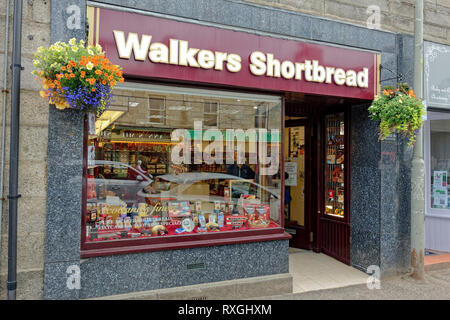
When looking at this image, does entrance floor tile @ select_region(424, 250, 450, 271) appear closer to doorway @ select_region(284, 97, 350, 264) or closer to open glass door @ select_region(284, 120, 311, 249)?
doorway @ select_region(284, 97, 350, 264)

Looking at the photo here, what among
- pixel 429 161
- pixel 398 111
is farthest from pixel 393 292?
pixel 429 161

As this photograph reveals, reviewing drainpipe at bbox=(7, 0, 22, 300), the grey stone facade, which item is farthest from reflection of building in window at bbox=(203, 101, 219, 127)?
drainpipe at bbox=(7, 0, 22, 300)

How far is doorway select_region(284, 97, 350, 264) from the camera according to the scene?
6047 mm

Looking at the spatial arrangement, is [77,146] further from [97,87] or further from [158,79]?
[158,79]

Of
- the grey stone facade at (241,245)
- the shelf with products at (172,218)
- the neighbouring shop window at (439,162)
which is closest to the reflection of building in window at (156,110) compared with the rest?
the grey stone facade at (241,245)

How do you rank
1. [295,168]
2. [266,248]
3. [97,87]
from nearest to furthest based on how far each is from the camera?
[97,87] → [266,248] → [295,168]

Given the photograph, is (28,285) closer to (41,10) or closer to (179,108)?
(179,108)

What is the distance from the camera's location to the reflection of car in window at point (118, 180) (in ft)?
14.2

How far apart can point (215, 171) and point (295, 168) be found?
2.41 meters

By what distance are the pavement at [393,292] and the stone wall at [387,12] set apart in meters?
4.17

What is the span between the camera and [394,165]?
5375 mm

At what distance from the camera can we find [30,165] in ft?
11.8

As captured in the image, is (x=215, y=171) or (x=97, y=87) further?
(x=215, y=171)

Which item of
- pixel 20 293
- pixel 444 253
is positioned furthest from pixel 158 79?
pixel 444 253
